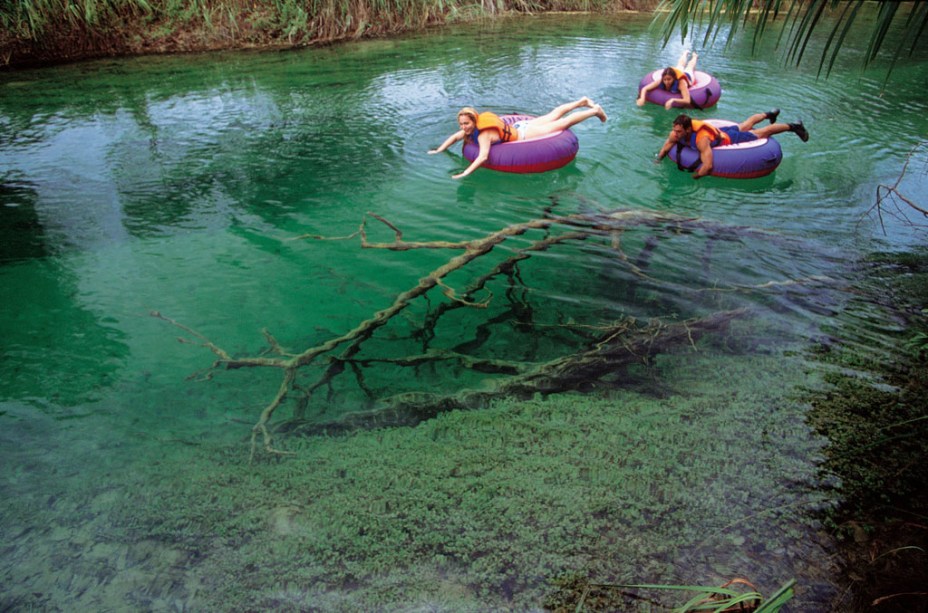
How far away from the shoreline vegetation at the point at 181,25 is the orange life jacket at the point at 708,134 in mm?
8749

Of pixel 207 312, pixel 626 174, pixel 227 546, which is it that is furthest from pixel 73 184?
pixel 626 174

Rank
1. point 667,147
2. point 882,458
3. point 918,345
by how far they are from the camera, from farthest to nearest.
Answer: point 667,147 < point 918,345 < point 882,458

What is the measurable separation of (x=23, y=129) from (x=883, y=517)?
33.4ft

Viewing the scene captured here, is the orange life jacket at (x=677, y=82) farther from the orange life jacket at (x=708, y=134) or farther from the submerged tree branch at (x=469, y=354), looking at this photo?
the submerged tree branch at (x=469, y=354)

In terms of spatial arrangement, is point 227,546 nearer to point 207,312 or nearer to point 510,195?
point 207,312

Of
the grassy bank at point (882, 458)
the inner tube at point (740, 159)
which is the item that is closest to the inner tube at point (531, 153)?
the inner tube at point (740, 159)

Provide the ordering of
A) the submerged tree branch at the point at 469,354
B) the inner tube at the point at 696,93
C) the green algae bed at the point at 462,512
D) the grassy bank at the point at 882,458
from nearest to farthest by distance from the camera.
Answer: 1. the grassy bank at the point at 882,458
2. the green algae bed at the point at 462,512
3. the submerged tree branch at the point at 469,354
4. the inner tube at the point at 696,93

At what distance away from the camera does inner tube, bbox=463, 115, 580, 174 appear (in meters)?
6.83

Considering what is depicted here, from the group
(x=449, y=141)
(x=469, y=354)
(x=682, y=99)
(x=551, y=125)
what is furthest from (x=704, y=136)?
(x=469, y=354)

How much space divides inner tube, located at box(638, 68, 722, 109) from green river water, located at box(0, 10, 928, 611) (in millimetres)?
244

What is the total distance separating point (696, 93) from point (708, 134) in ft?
7.79

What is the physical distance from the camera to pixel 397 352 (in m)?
4.30

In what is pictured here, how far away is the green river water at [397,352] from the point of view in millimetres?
2773

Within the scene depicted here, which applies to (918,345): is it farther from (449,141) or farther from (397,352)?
(449,141)
